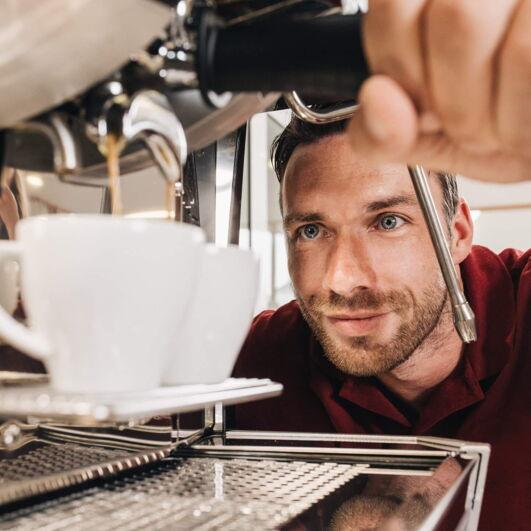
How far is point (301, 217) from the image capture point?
2.62 feet

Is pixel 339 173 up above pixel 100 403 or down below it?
above

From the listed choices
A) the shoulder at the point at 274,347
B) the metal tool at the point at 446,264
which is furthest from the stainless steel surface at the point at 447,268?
the shoulder at the point at 274,347

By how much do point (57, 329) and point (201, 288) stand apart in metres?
0.07

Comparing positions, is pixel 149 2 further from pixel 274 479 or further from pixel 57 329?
pixel 274 479

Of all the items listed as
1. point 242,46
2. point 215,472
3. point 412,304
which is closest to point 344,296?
point 412,304

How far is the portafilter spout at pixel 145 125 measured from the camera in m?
0.27

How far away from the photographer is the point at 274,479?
37cm

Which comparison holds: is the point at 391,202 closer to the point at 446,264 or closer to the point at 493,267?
the point at 493,267

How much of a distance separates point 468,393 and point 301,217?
0.92ft

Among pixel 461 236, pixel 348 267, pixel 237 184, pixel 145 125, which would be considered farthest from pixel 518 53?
pixel 461 236

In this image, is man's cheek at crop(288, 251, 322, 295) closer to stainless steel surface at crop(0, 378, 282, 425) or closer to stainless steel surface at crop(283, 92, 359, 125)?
stainless steel surface at crop(283, 92, 359, 125)

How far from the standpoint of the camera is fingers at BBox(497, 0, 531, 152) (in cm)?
23

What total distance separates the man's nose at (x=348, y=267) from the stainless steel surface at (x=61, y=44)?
1.61ft

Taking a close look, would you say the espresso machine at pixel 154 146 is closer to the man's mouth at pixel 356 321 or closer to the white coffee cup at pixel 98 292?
the white coffee cup at pixel 98 292
